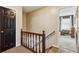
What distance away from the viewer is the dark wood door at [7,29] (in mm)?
1431

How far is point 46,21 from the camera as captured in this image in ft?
4.95

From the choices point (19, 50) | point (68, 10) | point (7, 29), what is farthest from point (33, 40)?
point (68, 10)

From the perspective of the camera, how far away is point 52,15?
1.49 meters

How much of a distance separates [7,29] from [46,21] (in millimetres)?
575

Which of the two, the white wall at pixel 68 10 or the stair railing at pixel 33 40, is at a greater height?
the white wall at pixel 68 10

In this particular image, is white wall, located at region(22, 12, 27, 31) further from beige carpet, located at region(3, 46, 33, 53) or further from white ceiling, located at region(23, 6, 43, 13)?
beige carpet, located at region(3, 46, 33, 53)

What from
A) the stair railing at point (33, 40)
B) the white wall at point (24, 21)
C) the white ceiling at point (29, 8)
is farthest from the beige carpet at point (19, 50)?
the white ceiling at point (29, 8)

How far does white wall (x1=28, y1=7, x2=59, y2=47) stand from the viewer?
1493mm

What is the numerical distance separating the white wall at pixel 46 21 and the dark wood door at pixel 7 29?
0.26 meters

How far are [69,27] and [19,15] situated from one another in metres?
0.75

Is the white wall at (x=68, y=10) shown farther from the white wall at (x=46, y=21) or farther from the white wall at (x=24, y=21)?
the white wall at (x=24, y=21)

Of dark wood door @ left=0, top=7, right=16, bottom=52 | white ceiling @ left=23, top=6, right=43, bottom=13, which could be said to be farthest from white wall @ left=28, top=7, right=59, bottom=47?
dark wood door @ left=0, top=7, right=16, bottom=52

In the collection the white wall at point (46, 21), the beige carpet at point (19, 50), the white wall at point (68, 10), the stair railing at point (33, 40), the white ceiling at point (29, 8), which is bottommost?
the beige carpet at point (19, 50)
